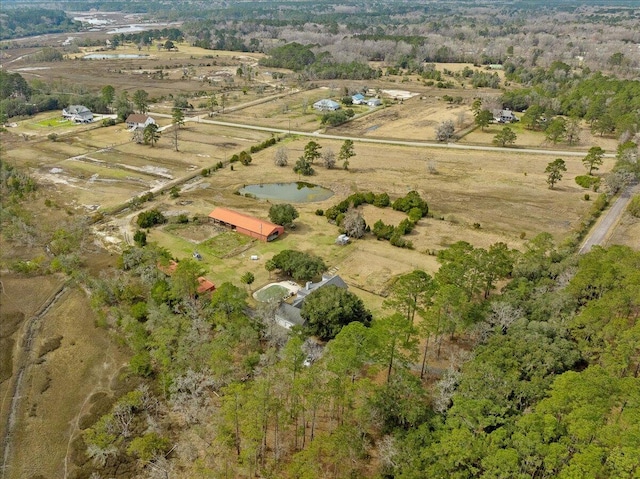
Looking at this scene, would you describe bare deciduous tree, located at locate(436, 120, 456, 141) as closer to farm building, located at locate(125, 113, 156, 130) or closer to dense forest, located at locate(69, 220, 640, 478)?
dense forest, located at locate(69, 220, 640, 478)

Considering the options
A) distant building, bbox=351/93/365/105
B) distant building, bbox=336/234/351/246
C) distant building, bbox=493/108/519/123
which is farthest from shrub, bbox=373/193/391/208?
distant building, bbox=351/93/365/105

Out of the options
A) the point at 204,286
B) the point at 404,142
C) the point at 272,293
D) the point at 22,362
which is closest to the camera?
the point at 22,362

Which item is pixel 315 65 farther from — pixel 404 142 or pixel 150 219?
pixel 150 219

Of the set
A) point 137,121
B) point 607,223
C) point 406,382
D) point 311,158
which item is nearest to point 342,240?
point 406,382

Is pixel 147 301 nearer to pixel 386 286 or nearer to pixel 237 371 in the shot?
pixel 237 371

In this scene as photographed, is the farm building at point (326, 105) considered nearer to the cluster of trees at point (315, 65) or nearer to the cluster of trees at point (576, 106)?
the cluster of trees at point (315, 65)
